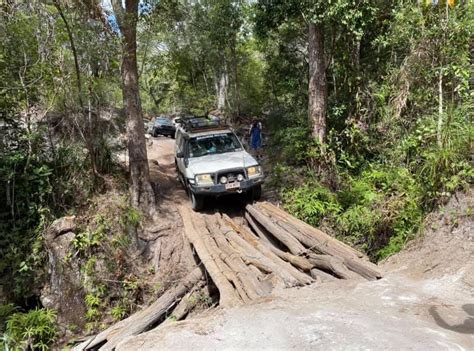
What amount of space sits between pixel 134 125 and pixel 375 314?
23.2 ft

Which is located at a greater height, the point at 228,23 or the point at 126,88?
the point at 228,23

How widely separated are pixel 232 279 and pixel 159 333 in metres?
1.69

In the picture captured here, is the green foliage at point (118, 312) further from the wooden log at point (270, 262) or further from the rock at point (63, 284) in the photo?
the wooden log at point (270, 262)

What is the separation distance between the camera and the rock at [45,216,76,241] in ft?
26.1

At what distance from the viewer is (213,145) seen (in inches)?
384

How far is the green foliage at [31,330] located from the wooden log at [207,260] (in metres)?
3.14

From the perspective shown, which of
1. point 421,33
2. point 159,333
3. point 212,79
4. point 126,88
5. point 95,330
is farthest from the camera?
point 212,79

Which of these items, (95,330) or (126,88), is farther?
(126,88)

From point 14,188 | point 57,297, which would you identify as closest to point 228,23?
point 14,188

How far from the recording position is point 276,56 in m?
16.9

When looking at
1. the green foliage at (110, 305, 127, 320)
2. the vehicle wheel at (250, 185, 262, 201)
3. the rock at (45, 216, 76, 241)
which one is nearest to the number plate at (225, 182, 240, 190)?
the vehicle wheel at (250, 185, 262, 201)

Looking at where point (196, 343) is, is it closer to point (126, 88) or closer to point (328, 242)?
point (328, 242)

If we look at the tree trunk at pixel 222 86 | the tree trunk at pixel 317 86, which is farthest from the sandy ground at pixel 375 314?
the tree trunk at pixel 222 86

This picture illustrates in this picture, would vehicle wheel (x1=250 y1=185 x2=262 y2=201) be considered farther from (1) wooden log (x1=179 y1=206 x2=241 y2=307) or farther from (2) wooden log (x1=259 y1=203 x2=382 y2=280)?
(1) wooden log (x1=179 y1=206 x2=241 y2=307)
